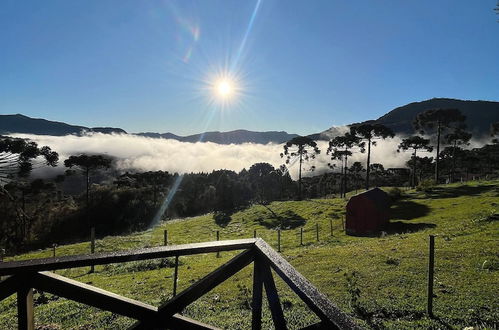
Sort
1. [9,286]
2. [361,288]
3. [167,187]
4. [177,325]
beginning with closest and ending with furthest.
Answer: [9,286] → [177,325] → [361,288] → [167,187]

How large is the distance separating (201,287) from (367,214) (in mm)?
36697

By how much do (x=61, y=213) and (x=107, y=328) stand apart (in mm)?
73905

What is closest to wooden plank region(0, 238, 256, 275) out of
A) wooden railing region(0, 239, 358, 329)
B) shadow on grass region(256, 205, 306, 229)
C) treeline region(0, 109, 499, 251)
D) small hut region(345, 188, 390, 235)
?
wooden railing region(0, 239, 358, 329)

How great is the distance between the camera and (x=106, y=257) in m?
2.54

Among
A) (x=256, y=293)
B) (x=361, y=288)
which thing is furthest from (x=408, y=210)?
(x=256, y=293)

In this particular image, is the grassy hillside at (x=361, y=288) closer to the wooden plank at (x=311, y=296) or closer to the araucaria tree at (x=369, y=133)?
the wooden plank at (x=311, y=296)

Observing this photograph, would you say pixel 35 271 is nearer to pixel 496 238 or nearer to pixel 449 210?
pixel 496 238

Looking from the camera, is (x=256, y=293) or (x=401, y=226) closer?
(x=256, y=293)

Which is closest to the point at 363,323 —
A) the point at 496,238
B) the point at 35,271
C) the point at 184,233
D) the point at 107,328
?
the point at 107,328

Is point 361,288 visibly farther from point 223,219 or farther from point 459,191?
point 223,219

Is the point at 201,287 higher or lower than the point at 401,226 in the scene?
higher

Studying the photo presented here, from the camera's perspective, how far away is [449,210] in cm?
3666

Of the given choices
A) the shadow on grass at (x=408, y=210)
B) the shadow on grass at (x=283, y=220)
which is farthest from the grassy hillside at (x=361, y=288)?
the shadow on grass at (x=283, y=220)

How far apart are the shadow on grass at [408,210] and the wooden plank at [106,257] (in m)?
40.7
